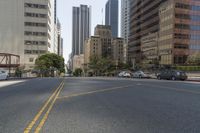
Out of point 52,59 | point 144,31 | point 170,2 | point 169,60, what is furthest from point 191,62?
point 144,31

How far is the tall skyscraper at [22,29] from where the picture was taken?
9700 centimetres

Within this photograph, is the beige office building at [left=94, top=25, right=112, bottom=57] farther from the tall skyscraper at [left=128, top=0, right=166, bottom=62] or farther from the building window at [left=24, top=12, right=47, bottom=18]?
the building window at [left=24, top=12, right=47, bottom=18]

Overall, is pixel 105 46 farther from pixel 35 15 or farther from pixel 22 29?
pixel 22 29

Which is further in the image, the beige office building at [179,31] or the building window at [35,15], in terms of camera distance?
the building window at [35,15]

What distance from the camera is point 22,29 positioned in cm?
9756

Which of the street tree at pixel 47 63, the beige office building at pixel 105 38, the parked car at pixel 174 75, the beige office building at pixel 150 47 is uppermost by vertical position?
the beige office building at pixel 105 38

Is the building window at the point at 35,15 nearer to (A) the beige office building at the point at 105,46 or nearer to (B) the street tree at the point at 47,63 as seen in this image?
(B) the street tree at the point at 47,63

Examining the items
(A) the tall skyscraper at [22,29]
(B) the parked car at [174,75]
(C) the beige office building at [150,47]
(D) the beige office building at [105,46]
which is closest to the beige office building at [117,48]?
(D) the beige office building at [105,46]

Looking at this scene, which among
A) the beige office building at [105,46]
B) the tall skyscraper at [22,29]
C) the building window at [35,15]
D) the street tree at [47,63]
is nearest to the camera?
the street tree at [47,63]

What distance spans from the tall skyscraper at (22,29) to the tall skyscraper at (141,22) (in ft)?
165

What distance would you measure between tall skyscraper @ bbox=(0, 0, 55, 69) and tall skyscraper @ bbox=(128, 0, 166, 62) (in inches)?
1978

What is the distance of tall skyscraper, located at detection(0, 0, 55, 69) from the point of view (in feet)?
318

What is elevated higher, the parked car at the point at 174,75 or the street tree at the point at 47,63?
the street tree at the point at 47,63

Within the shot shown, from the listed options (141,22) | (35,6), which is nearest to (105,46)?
(141,22)
